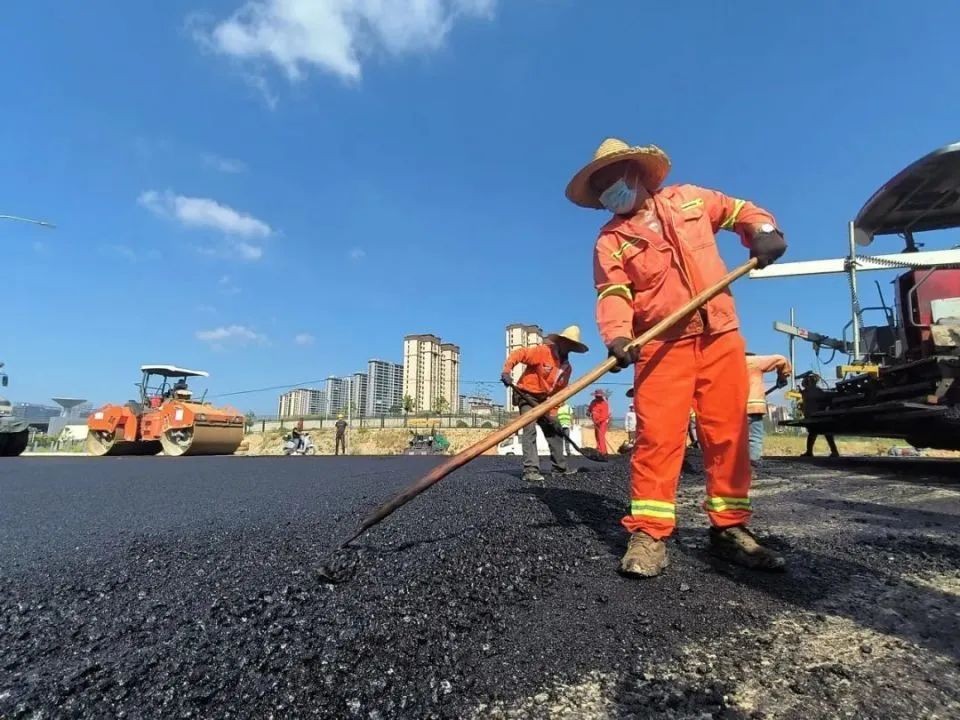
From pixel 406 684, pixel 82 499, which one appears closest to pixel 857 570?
pixel 406 684

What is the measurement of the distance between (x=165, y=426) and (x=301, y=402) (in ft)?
121

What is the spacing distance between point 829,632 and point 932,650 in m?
0.18

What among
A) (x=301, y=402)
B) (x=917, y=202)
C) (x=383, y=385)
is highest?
(x=383, y=385)

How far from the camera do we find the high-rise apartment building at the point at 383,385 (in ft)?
154

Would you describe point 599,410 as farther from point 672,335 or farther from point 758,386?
point 672,335

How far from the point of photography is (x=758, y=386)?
5520 mm

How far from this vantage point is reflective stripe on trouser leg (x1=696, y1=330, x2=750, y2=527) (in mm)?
1995

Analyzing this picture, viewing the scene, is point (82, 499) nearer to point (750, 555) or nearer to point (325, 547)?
point (325, 547)

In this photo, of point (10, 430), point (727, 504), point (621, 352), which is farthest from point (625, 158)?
point (10, 430)

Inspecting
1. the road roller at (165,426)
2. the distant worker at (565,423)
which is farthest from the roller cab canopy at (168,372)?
the distant worker at (565,423)

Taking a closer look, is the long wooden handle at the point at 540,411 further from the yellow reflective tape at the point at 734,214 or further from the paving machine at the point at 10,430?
the paving machine at the point at 10,430

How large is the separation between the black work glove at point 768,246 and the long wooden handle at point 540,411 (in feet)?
0.41

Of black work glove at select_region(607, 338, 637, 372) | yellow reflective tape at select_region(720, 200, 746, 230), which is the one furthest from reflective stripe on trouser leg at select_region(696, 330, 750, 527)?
yellow reflective tape at select_region(720, 200, 746, 230)

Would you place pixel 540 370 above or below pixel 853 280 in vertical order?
below
